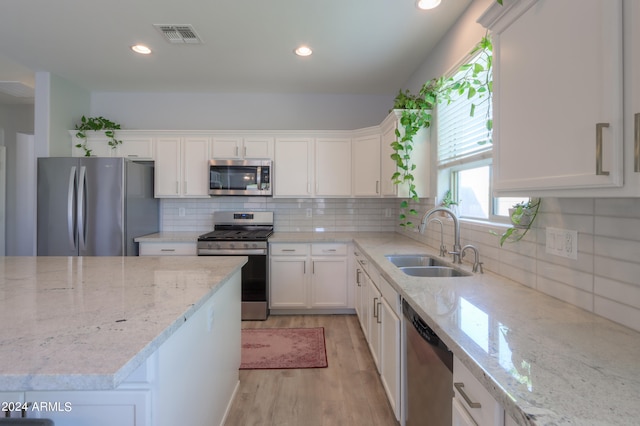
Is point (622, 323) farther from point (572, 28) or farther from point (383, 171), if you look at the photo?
point (383, 171)

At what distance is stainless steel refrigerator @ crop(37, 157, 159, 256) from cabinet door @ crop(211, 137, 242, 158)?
91 centimetres

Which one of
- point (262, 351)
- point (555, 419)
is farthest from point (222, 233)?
point (555, 419)

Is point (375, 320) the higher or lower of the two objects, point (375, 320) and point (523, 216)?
the lower

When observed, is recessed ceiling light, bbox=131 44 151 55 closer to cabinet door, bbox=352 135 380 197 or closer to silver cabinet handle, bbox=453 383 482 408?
cabinet door, bbox=352 135 380 197

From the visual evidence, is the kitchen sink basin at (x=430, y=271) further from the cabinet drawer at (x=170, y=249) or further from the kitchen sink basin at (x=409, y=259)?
the cabinet drawer at (x=170, y=249)

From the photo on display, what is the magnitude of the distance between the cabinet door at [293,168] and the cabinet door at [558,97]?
256 cm

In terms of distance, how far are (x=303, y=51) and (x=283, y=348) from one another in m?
2.62

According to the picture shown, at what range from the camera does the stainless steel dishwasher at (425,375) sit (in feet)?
3.61

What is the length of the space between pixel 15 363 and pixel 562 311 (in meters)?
1.67

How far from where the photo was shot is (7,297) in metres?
1.21

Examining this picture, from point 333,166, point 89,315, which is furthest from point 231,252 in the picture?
point 89,315

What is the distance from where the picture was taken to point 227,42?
2672 millimetres

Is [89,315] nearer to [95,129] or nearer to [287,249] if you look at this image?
[287,249]

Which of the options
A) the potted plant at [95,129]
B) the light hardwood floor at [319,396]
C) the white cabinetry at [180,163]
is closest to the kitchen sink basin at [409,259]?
the light hardwood floor at [319,396]
